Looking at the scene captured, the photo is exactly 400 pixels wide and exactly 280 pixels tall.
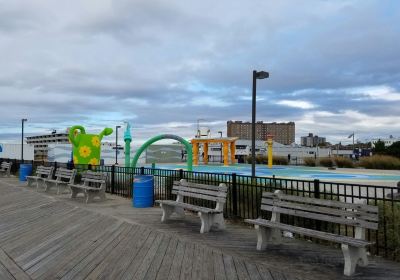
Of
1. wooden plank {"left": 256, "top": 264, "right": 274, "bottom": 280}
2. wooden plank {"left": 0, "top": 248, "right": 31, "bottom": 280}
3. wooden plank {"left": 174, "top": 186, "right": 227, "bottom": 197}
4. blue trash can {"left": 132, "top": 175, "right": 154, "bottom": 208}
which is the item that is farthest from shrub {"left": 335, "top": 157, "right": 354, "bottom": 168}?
wooden plank {"left": 0, "top": 248, "right": 31, "bottom": 280}

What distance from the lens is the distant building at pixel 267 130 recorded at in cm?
16925

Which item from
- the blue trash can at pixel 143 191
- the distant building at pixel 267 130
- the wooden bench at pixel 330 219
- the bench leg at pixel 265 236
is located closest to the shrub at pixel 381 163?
the blue trash can at pixel 143 191

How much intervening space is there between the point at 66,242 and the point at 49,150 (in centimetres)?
5692

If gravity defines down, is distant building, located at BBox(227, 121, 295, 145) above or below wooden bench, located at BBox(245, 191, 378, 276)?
above

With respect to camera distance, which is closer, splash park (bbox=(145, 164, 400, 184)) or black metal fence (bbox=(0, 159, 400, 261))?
black metal fence (bbox=(0, 159, 400, 261))

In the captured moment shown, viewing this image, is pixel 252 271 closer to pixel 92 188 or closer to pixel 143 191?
pixel 143 191

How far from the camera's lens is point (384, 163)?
1639 inches

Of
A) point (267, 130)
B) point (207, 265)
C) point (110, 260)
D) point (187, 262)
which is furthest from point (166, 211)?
point (267, 130)

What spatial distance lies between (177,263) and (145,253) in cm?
77

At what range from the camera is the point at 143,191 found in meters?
12.1

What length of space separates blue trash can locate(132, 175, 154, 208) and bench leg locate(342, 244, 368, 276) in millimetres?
7015

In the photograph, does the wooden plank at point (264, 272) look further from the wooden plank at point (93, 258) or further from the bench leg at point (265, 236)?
the wooden plank at point (93, 258)

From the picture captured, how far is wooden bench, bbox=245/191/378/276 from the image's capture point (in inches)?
224

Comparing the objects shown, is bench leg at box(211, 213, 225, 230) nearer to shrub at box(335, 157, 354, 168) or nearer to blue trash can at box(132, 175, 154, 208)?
blue trash can at box(132, 175, 154, 208)
